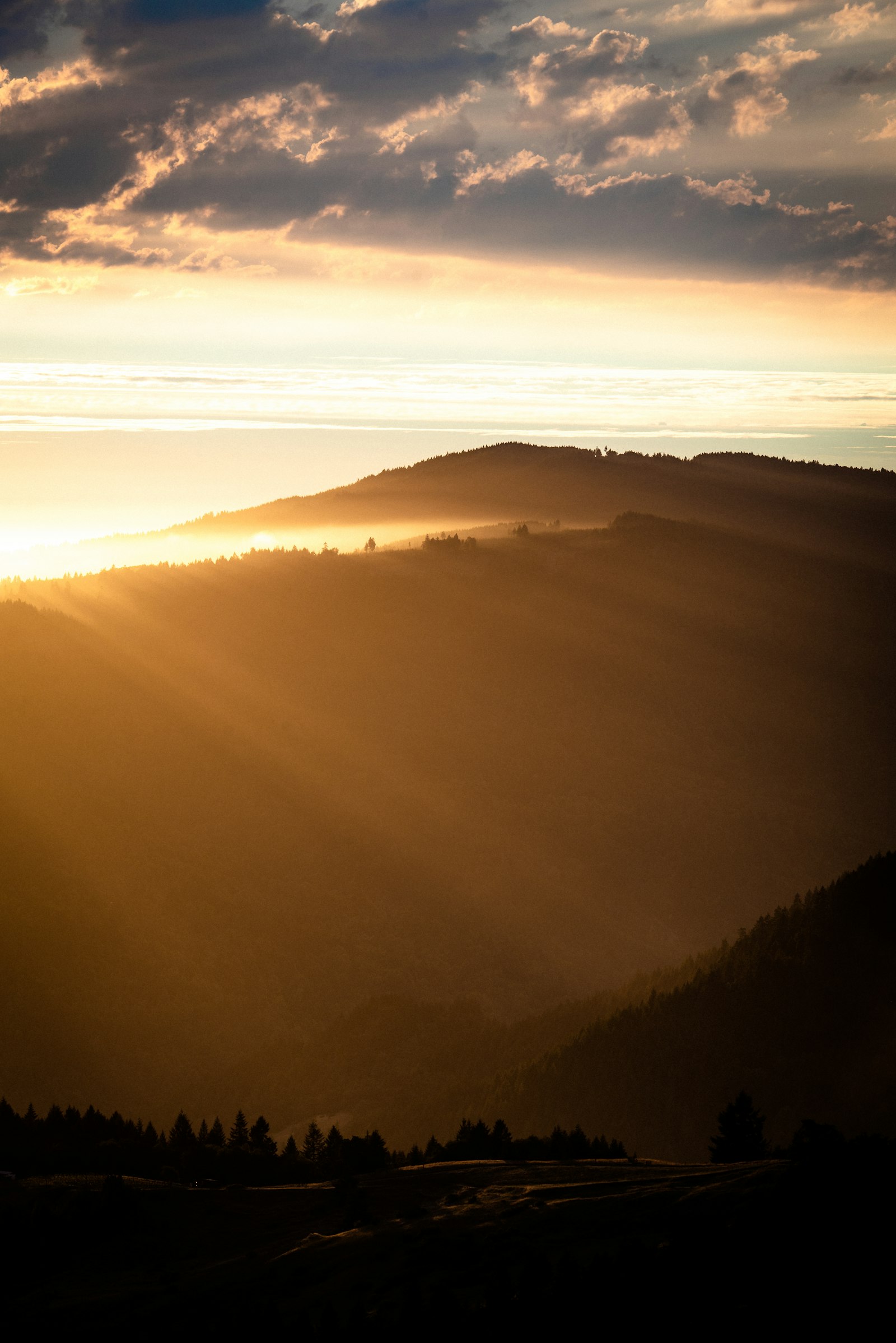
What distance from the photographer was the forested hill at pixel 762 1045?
14038 centimetres

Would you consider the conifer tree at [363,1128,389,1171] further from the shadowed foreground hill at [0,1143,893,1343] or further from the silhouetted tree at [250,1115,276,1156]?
the shadowed foreground hill at [0,1143,893,1343]

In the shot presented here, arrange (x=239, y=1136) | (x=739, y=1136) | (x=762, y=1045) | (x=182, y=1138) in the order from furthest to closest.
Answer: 1. (x=762, y=1045)
2. (x=239, y=1136)
3. (x=182, y=1138)
4. (x=739, y=1136)

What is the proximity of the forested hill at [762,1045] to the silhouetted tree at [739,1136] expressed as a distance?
26.4 meters

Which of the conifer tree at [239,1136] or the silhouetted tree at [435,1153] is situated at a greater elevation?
the conifer tree at [239,1136]

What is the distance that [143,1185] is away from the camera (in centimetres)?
8638

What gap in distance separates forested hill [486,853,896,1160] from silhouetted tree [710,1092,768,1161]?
26426mm

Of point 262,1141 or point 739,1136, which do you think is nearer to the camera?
point 739,1136

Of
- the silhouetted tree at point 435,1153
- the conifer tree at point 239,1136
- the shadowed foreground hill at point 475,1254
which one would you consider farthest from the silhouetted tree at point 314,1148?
the shadowed foreground hill at point 475,1254

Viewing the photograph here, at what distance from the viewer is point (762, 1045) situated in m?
152

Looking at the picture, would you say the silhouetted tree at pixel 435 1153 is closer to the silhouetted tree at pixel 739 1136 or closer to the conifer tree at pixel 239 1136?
the conifer tree at pixel 239 1136

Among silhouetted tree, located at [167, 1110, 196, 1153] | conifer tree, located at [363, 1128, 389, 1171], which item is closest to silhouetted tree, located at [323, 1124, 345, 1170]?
conifer tree, located at [363, 1128, 389, 1171]

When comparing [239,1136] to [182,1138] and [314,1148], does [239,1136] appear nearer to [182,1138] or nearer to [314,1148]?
[182,1138]

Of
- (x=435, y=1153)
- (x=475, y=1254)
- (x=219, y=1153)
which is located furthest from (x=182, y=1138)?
(x=475, y=1254)

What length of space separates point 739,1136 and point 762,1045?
50.6m
